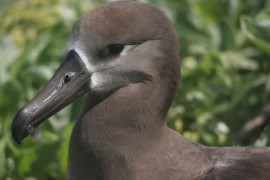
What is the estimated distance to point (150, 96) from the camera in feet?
10.4

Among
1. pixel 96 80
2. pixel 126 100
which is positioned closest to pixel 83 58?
pixel 96 80

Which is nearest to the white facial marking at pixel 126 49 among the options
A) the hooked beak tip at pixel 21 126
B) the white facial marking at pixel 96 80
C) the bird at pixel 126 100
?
the bird at pixel 126 100

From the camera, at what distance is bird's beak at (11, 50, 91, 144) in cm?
303

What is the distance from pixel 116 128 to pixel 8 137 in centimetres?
108

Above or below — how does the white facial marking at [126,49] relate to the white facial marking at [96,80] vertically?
above

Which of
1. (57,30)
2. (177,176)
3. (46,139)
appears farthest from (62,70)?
(57,30)

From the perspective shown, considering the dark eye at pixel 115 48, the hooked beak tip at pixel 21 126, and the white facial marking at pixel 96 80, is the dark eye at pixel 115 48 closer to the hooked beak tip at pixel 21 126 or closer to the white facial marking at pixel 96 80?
the white facial marking at pixel 96 80

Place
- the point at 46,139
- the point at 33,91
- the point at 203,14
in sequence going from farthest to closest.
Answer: the point at 203,14 → the point at 33,91 → the point at 46,139

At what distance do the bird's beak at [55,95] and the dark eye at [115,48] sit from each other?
0.33 feet

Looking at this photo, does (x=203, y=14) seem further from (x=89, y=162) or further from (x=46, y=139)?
(x=89, y=162)

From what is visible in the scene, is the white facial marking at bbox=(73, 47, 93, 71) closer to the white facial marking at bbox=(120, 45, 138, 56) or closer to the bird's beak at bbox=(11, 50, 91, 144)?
the bird's beak at bbox=(11, 50, 91, 144)

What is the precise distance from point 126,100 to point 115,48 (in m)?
0.18

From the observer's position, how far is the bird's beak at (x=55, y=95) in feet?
9.93

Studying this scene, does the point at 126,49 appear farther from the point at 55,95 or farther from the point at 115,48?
the point at 55,95
